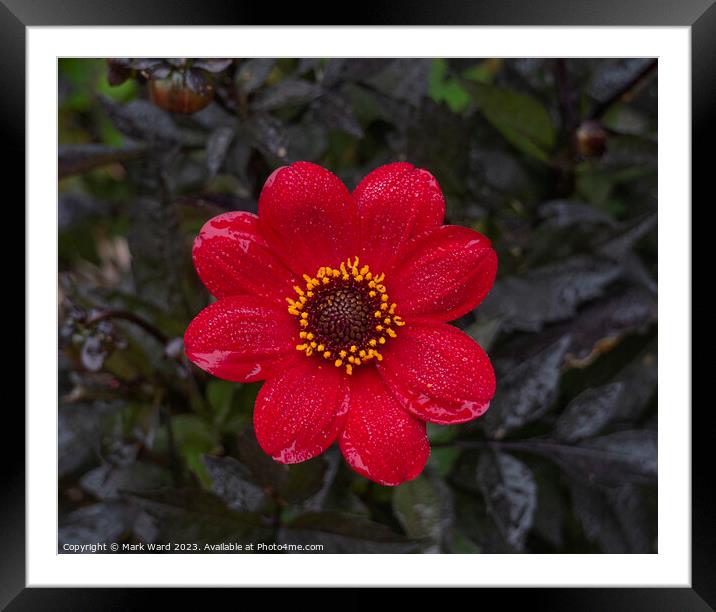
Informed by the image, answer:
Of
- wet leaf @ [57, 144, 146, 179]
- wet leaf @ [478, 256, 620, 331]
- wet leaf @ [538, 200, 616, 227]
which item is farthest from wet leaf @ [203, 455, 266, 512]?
wet leaf @ [538, 200, 616, 227]

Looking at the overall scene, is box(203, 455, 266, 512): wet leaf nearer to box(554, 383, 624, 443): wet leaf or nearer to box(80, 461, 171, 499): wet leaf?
box(80, 461, 171, 499): wet leaf

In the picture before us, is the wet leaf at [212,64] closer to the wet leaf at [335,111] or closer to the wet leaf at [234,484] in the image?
the wet leaf at [335,111]

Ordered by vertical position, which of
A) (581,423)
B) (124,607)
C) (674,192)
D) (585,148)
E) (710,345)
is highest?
(585,148)

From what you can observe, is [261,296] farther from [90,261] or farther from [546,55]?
[90,261]

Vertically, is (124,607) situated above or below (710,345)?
below

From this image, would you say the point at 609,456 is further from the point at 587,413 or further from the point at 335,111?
the point at 335,111

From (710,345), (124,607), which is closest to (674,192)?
(710,345)

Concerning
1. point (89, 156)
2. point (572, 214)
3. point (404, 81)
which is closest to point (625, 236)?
point (572, 214)

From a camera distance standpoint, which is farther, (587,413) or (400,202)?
(587,413)
